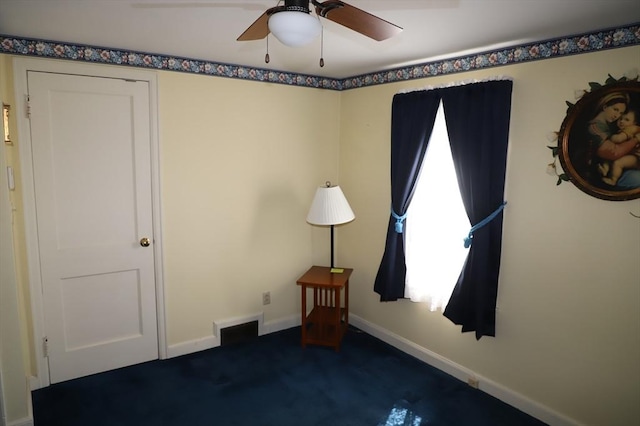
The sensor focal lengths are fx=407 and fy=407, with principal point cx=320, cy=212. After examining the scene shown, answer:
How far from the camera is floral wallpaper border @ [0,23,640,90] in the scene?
7.18 ft

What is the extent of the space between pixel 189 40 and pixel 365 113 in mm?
1616

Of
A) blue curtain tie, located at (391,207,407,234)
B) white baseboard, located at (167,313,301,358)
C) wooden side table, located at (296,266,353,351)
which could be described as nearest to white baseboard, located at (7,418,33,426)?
white baseboard, located at (167,313,301,358)

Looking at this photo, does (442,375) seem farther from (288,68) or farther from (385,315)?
(288,68)

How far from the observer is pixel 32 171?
8.68 feet

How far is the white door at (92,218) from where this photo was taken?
2.70m

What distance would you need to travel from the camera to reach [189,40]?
2.55m

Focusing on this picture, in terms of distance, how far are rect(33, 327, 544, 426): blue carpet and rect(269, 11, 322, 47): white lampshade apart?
2187 millimetres

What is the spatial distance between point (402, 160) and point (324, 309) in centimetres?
146

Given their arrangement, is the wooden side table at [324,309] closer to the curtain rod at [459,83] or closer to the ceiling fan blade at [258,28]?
the curtain rod at [459,83]

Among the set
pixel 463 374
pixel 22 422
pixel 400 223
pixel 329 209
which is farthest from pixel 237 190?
pixel 463 374

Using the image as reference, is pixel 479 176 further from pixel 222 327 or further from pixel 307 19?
pixel 222 327

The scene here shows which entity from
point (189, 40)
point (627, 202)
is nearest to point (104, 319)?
point (189, 40)

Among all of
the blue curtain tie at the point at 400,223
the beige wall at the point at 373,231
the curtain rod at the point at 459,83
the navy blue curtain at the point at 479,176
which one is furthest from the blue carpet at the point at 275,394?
the curtain rod at the point at 459,83

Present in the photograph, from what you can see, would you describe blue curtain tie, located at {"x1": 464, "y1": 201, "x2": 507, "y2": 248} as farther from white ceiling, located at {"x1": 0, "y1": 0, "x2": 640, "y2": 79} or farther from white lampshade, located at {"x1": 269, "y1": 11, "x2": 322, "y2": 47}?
white lampshade, located at {"x1": 269, "y1": 11, "x2": 322, "y2": 47}
